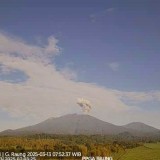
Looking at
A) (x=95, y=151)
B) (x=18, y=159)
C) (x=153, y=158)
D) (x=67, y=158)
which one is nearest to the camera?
(x=18, y=159)

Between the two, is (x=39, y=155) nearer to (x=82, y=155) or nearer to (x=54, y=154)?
(x=54, y=154)

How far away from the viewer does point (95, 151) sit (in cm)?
8600

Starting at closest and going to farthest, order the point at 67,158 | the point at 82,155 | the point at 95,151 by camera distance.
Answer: the point at 67,158 < the point at 82,155 < the point at 95,151

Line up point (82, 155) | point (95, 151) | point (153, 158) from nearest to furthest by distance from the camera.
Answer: point (82, 155) → point (95, 151) → point (153, 158)

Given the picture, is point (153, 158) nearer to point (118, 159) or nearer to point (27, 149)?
point (118, 159)

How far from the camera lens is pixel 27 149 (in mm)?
84625

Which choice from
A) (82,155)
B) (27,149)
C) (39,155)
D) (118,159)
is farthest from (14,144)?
(118,159)

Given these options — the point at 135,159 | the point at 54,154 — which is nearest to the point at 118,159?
the point at 135,159

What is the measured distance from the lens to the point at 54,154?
8106 centimetres

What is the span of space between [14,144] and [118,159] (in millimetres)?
32294

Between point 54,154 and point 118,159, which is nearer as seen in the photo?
point 54,154

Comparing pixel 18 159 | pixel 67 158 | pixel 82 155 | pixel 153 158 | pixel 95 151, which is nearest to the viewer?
pixel 18 159

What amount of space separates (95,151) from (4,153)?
24.8 meters

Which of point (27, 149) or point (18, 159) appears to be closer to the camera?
point (18, 159)
